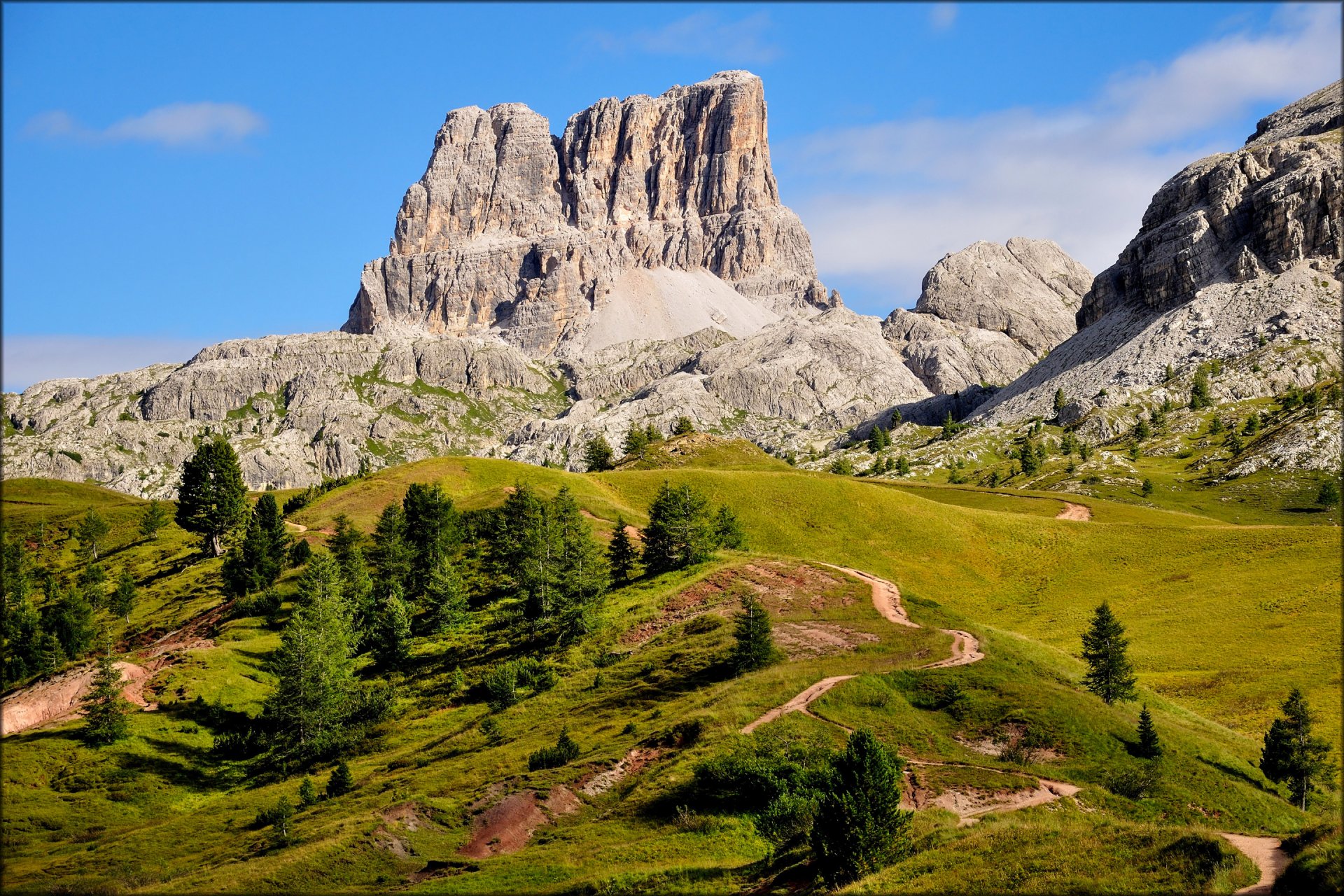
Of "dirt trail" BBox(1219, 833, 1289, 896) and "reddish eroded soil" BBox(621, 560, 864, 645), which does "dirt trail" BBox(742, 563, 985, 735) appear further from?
"dirt trail" BBox(1219, 833, 1289, 896)

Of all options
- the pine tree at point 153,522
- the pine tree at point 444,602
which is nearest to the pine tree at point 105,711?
the pine tree at point 444,602

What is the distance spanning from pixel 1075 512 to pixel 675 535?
89356 mm

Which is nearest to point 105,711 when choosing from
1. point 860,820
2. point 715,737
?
point 715,737

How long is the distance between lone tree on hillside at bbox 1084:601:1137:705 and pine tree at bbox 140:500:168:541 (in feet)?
408

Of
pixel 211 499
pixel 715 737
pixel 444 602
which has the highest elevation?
pixel 211 499

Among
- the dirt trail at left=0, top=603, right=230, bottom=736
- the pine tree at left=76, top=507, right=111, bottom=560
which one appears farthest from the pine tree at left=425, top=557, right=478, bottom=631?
the pine tree at left=76, top=507, right=111, bottom=560

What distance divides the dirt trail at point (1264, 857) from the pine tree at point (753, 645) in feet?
98.8

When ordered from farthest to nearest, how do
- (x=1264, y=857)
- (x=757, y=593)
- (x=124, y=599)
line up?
(x=124, y=599), (x=757, y=593), (x=1264, y=857)

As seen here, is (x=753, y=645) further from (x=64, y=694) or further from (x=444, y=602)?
(x=64, y=694)

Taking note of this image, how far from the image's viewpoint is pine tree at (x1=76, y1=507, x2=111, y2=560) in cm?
12756

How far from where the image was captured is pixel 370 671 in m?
86.2

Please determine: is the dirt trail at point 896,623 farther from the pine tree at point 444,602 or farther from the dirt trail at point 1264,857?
the pine tree at point 444,602

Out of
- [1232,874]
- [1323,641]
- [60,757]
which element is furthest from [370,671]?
[1323,641]

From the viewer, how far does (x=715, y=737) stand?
5481cm
